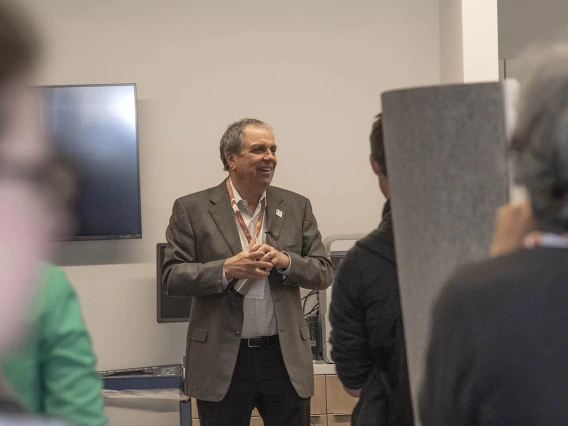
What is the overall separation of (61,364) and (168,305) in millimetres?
3591

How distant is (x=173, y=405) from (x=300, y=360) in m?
1.27

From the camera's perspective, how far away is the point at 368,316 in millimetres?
2078

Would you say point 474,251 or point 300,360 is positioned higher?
point 474,251

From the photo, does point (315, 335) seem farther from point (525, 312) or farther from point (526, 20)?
point (525, 312)

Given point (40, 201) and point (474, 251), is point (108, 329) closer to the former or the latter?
point (474, 251)

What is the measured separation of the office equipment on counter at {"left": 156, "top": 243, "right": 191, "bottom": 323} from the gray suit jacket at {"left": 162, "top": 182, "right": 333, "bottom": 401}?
113 cm

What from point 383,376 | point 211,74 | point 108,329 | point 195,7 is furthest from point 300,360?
point 195,7

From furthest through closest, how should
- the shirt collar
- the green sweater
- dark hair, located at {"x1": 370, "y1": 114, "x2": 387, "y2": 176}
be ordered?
the shirt collar → dark hair, located at {"x1": 370, "y1": 114, "x2": 387, "y2": 176} → the green sweater

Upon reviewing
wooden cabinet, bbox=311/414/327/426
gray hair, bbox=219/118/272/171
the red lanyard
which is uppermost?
gray hair, bbox=219/118/272/171

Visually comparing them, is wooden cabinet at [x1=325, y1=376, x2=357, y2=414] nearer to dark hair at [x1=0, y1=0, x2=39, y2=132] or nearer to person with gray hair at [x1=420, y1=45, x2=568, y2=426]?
person with gray hair at [x1=420, y1=45, x2=568, y2=426]

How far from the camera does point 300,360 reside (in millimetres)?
3232

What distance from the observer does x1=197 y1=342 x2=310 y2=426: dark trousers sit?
3.19m

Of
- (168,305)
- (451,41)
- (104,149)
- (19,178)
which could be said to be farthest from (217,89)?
(19,178)

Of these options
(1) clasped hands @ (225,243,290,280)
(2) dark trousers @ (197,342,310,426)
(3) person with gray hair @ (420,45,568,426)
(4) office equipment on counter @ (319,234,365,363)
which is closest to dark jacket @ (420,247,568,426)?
(3) person with gray hair @ (420,45,568,426)
